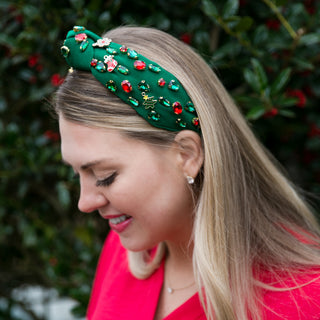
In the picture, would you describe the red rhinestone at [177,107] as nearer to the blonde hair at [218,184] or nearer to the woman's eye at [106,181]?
the blonde hair at [218,184]

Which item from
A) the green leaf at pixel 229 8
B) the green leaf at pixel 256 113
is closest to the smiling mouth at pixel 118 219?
the green leaf at pixel 256 113

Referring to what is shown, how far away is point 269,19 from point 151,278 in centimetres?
122

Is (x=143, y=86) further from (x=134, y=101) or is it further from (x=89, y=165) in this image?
(x=89, y=165)

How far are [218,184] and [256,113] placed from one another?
0.41 m

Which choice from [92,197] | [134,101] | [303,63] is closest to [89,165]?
[92,197]

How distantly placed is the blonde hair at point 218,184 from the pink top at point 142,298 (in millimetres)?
64

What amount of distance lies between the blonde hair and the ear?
0.02 meters

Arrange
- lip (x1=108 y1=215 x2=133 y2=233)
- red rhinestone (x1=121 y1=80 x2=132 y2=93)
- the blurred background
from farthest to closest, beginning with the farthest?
the blurred background < lip (x1=108 y1=215 x2=133 y2=233) < red rhinestone (x1=121 y1=80 x2=132 y2=93)

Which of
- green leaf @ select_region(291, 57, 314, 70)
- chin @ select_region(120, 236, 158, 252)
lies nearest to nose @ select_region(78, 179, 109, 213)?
chin @ select_region(120, 236, 158, 252)

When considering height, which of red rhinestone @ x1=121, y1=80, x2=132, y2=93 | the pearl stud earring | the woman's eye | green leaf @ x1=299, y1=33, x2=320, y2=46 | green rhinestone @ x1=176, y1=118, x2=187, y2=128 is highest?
green leaf @ x1=299, y1=33, x2=320, y2=46

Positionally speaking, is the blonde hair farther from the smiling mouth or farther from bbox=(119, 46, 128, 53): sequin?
the smiling mouth

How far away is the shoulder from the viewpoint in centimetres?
Answer: 117

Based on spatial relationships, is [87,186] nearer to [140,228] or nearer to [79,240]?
[140,228]

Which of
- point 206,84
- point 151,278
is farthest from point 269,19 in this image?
point 151,278
